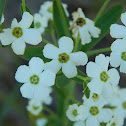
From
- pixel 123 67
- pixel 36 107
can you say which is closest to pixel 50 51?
pixel 123 67

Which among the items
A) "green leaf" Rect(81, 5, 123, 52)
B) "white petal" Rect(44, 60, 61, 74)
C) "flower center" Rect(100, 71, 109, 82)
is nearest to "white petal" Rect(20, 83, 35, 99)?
"white petal" Rect(44, 60, 61, 74)

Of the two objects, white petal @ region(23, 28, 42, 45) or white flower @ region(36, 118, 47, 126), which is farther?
white flower @ region(36, 118, 47, 126)

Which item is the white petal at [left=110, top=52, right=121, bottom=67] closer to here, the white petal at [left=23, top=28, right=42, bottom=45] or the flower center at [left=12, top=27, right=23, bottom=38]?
the white petal at [left=23, top=28, right=42, bottom=45]

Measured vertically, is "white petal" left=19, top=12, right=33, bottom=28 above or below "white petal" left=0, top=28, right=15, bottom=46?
above

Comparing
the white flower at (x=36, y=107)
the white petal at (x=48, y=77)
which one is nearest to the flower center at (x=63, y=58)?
the white petal at (x=48, y=77)

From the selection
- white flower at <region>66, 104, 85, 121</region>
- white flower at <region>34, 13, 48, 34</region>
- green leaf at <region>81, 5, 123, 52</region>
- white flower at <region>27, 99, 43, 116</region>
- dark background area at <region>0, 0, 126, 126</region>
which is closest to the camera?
white flower at <region>66, 104, 85, 121</region>

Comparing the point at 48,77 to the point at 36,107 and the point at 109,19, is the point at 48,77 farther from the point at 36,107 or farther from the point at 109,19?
the point at 36,107
